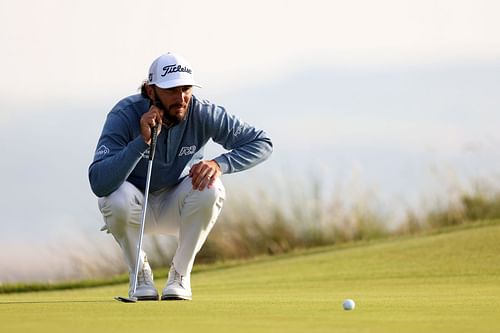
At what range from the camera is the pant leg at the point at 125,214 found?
20.1 ft

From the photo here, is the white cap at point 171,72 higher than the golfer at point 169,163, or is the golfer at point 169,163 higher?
the white cap at point 171,72

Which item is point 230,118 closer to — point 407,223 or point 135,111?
point 135,111

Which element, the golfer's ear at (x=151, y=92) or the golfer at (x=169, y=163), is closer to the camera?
the golfer at (x=169, y=163)

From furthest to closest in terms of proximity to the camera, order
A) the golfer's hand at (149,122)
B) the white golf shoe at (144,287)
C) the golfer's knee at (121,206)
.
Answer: the white golf shoe at (144,287) → the golfer's knee at (121,206) → the golfer's hand at (149,122)

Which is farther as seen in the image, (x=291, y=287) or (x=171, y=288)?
(x=291, y=287)

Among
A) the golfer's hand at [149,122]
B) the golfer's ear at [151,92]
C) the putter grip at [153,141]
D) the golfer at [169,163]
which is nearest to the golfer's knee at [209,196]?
the golfer at [169,163]

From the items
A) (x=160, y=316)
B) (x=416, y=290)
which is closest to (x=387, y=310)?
(x=160, y=316)

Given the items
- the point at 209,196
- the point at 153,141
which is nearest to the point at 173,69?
the point at 153,141

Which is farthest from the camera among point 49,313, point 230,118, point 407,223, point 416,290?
point 407,223

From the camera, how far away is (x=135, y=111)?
20.4 feet

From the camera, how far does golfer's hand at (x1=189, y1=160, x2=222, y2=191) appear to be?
6.14m

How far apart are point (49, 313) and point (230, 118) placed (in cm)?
194

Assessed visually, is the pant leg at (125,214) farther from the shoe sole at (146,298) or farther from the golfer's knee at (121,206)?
the shoe sole at (146,298)

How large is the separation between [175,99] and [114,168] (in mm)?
541
